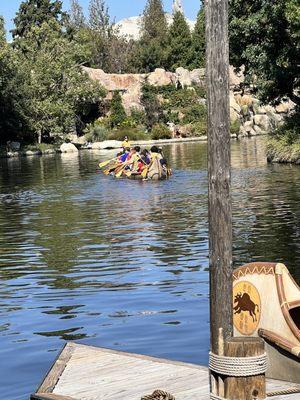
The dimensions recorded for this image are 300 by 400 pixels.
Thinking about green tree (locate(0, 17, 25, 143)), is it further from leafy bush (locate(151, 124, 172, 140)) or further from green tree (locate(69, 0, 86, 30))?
green tree (locate(69, 0, 86, 30))

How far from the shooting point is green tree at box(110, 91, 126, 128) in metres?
84.0

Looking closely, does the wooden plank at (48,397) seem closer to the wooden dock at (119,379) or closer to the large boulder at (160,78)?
the wooden dock at (119,379)

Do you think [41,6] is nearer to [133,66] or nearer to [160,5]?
[133,66]

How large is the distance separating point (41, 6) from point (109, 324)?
92.8 metres

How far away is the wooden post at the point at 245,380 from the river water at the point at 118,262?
255cm

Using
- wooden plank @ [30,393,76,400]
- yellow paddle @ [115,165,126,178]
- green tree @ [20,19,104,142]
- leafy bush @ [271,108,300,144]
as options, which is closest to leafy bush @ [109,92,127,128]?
green tree @ [20,19,104,142]

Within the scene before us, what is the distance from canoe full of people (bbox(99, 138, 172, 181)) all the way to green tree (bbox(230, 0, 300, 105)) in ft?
20.4

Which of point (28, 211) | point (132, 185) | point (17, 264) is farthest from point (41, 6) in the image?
point (17, 264)

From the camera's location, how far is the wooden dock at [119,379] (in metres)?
6.97

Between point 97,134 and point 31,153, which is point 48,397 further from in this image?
point 97,134

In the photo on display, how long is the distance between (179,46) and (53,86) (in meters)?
30.5

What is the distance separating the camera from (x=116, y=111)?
279ft

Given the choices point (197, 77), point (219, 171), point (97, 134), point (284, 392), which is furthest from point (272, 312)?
point (197, 77)

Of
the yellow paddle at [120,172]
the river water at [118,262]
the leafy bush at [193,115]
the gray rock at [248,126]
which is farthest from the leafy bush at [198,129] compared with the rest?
the river water at [118,262]
